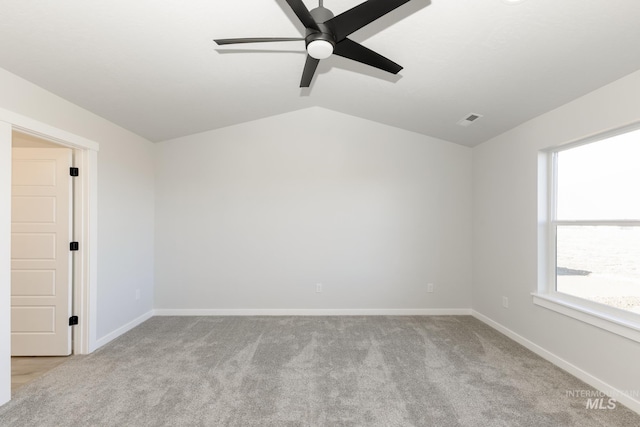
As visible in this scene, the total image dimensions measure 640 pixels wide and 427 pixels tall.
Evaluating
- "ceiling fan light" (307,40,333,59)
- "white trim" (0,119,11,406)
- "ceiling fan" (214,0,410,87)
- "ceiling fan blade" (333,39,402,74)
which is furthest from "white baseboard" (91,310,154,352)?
"ceiling fan blade" (333,39,402,74)

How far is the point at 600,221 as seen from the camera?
2.61m

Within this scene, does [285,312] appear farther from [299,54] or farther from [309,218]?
[299,54]

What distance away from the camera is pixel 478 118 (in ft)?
11.5

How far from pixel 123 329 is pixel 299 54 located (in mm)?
3632

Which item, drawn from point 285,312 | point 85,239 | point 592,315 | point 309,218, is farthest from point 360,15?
point 285,312

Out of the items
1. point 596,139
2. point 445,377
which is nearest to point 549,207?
point 596,139

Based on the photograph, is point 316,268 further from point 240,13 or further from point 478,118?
point 240,13

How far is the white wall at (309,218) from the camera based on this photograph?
443cm

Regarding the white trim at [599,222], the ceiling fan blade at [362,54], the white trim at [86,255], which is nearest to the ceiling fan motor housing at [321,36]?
the ceiling fan blade at [362,54]

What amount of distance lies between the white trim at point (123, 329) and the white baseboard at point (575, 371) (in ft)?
14.6

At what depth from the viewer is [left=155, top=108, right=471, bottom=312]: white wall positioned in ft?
14.5

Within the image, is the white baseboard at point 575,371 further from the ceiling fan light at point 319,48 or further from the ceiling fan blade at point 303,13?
the ceiling fan blade at point 303,13

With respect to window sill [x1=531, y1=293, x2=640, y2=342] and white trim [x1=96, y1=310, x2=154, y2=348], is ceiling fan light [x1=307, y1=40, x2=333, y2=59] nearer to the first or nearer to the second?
window sill [x1=531, y1=293, x2=640, y2=342]

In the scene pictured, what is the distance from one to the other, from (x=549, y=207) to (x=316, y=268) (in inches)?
111
